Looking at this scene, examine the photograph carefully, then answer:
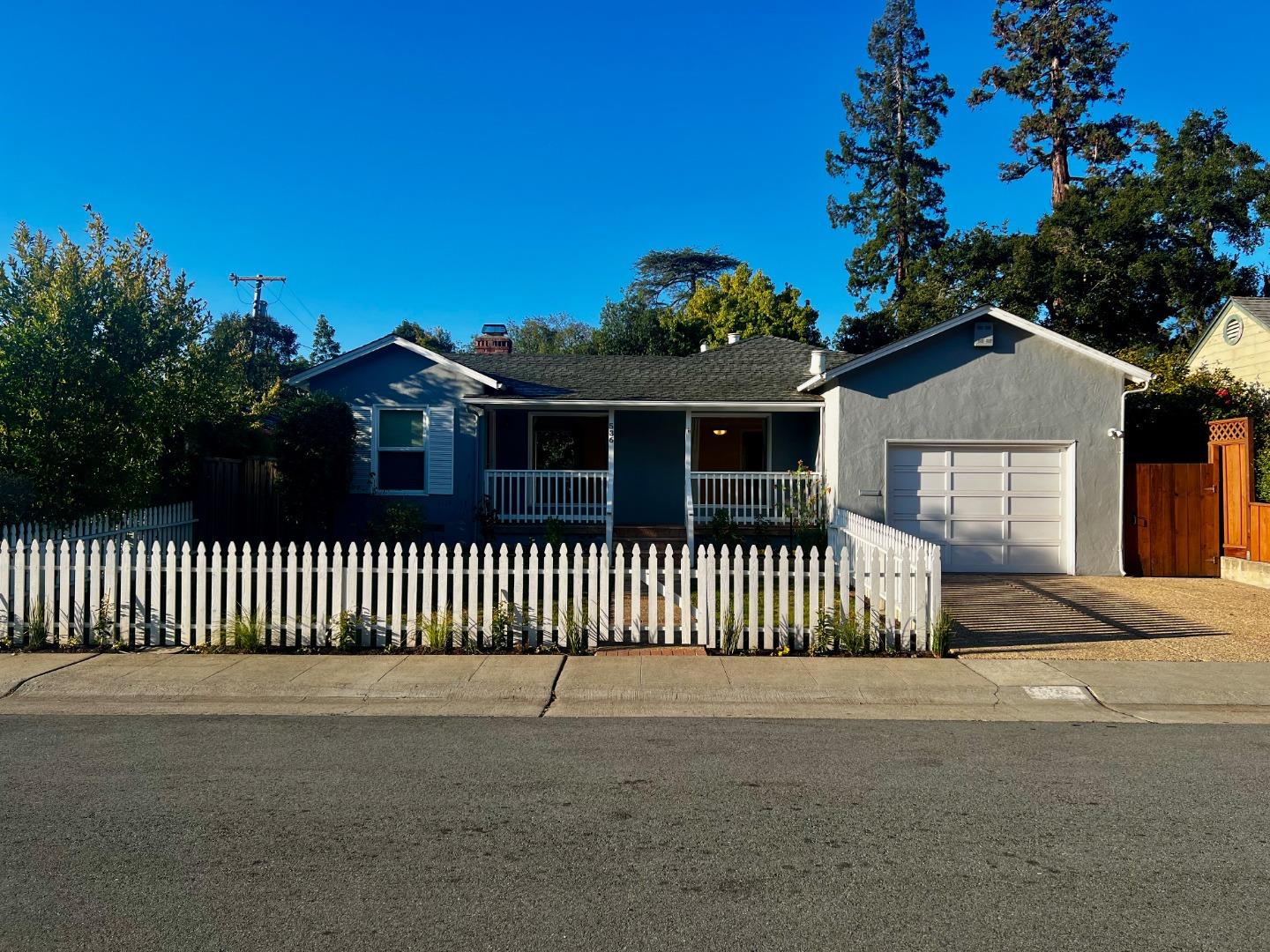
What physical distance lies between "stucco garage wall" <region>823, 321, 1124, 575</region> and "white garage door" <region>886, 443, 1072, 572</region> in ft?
0.86

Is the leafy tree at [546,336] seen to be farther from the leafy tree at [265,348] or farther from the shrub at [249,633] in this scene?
the shrub at [249,633]

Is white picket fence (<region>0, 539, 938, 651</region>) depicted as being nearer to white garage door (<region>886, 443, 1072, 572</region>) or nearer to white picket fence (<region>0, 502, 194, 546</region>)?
white picket fence (<region>0, 502, 194, 546</region>)

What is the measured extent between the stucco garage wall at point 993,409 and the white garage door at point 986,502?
0.86ft

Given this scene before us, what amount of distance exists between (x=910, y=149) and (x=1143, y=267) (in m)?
15.4

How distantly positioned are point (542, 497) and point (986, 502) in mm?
7634

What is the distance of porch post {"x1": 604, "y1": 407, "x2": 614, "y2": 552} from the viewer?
15258 mm

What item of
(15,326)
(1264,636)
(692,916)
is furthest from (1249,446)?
(15,326)

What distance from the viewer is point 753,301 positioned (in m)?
42.1

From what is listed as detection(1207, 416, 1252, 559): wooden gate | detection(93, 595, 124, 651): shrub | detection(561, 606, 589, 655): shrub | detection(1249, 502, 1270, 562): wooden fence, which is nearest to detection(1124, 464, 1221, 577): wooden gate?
detection(1207, 416, 1252, 559): wooden gate

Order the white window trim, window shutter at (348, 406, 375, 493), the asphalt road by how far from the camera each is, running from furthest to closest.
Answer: the white window trim < window shutter at (348, 406, 375, 493) < the asphalt road

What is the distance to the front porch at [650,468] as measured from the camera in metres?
15.8

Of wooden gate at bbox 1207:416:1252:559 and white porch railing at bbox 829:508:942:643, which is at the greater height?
wooden gate at bbox 1207:416:1252:559

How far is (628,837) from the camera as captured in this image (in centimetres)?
431

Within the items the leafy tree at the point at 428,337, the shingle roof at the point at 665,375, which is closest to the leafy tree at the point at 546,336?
the leafy tree at the point at 428,337
